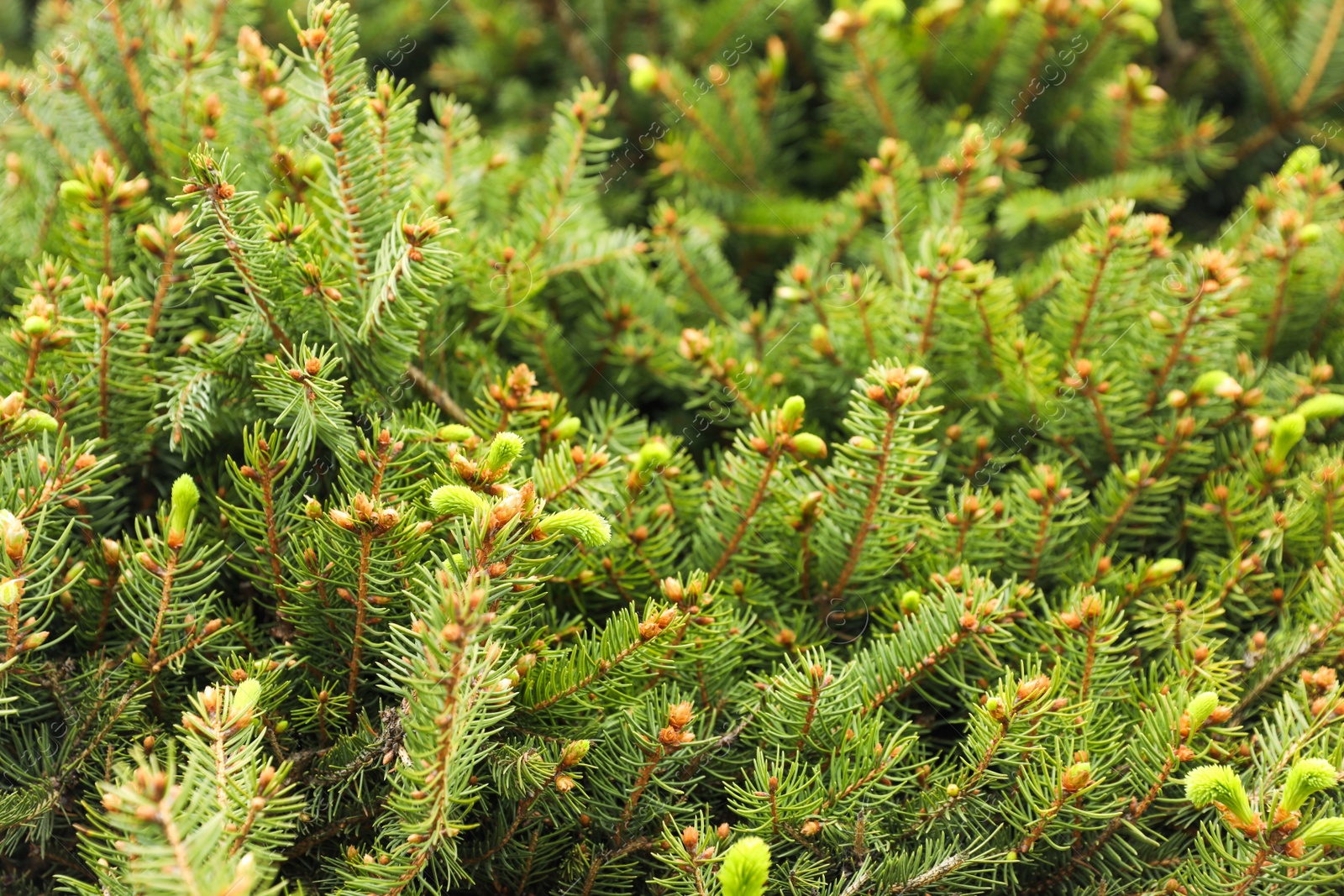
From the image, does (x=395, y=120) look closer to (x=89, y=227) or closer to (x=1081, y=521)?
(x=89, y=227)

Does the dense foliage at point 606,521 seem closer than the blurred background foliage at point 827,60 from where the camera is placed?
Yes

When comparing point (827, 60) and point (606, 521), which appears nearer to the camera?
point (606, 521)

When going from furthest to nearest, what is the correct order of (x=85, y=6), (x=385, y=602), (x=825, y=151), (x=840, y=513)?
(x=825, y=151) → (x=85, y=6) → (x=840, y=513) → (x=385, y=602)

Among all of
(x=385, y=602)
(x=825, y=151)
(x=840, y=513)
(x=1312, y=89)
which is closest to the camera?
(x=385, y=602)

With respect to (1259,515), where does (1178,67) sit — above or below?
above

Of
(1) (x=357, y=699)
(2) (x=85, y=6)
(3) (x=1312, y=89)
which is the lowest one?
(3) (x=1312, y=89)

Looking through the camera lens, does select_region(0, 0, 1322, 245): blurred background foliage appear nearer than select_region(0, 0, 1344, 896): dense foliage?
No

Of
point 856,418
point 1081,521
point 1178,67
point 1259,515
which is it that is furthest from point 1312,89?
point 856,418

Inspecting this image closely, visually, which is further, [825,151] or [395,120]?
[825,151]
